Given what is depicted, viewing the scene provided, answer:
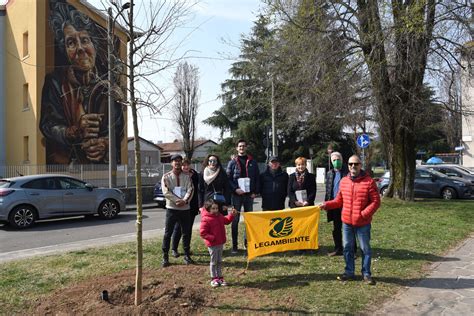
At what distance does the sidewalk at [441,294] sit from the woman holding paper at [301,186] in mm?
2177

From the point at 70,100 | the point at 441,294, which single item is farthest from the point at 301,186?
the point at 70,100

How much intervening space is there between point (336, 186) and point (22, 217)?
9.61 m

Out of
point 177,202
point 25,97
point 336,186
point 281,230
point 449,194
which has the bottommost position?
point 449,194

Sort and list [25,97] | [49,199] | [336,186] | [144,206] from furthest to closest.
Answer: [25,97] < [144,206] < [49,199] < [336,186]

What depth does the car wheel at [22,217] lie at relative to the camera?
12508 mm

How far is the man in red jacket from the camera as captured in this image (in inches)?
228

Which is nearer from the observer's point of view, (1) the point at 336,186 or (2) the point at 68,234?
(1) the point at 336,186

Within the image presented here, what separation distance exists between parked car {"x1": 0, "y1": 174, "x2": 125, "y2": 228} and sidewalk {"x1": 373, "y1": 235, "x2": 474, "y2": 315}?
1075cm

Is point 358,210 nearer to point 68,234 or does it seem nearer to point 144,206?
point 68,234

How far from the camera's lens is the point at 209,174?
7172 mm

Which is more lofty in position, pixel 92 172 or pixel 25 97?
pixel 25 97

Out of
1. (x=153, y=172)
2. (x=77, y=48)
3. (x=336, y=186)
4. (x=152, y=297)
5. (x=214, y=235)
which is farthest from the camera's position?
(x=77, y=48)

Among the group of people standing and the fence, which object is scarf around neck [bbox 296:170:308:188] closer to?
the group of people standing

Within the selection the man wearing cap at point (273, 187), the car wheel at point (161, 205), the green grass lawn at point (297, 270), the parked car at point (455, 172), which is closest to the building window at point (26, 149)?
the car wheel at point (161, 205)
